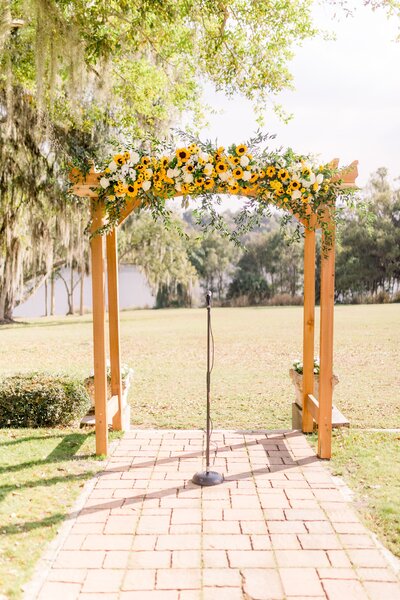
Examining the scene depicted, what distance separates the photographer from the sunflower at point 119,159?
14.5ft

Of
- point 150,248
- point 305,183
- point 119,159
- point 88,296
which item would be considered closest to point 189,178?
point 119,159

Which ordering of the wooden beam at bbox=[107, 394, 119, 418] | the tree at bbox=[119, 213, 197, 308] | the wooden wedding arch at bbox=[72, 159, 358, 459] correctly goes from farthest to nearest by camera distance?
the tree at bbox=[119, 213, 197, 308] < the wooden beam at bbox=[107, 394, 119, 418] < the wooden wedding arch at bbox=[72, 159, 358, 459]

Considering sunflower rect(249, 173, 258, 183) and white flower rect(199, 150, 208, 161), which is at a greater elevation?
white flower rect(199, 150, 208, 161)

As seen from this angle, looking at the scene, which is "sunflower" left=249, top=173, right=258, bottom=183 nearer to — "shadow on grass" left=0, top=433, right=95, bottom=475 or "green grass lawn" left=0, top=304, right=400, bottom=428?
"shadow on grass" left=0, top=433, right=95, bottom=475

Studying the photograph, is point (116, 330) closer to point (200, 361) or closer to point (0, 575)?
point (0, 575)

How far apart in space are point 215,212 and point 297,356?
7.87m

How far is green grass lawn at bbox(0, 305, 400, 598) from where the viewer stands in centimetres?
376

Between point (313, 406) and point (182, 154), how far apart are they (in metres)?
2.60

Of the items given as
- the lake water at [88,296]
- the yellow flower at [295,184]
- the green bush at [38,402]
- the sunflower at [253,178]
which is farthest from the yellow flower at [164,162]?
the lake water at [88,296]

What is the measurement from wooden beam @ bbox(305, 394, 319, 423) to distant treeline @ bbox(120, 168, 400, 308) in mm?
23263

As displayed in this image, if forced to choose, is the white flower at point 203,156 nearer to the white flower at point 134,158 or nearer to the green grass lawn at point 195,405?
the white flower at point 134,158

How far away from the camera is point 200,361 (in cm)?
1178

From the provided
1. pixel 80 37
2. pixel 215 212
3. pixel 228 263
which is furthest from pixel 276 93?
pixel 228 263

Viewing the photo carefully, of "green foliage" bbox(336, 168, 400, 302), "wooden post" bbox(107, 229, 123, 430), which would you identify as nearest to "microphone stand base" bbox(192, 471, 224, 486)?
"wooden post" bbox(107, 229, 123, 430)
